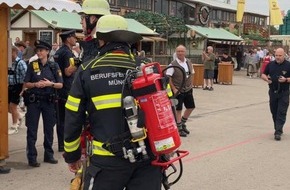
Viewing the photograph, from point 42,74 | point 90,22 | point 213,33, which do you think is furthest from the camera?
point 213,33

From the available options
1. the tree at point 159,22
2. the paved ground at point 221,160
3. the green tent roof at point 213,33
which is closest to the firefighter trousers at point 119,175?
the paved ground at point 221,160

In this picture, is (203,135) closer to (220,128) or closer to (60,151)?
(220,128)

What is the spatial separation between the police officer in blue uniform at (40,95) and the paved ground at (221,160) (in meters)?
0.31

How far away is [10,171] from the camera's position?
21.3 ft

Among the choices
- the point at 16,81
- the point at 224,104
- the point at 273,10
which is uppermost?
the point at 273,10

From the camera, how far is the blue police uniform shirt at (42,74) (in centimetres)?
671

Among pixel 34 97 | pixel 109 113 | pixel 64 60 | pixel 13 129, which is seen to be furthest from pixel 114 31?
pixel 13 129

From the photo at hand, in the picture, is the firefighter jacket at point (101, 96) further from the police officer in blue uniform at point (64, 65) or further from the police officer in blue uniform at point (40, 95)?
the police officer in blue uniform at point (64, 65)

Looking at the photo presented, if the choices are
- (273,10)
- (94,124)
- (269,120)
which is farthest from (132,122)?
(273,10)

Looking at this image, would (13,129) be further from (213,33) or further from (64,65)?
(213,33)

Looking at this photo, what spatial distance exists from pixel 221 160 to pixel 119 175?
14.4 ft

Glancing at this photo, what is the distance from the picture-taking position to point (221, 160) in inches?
293

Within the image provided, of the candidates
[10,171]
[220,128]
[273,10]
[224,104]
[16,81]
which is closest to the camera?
[10,171]

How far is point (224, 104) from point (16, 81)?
326 inches
